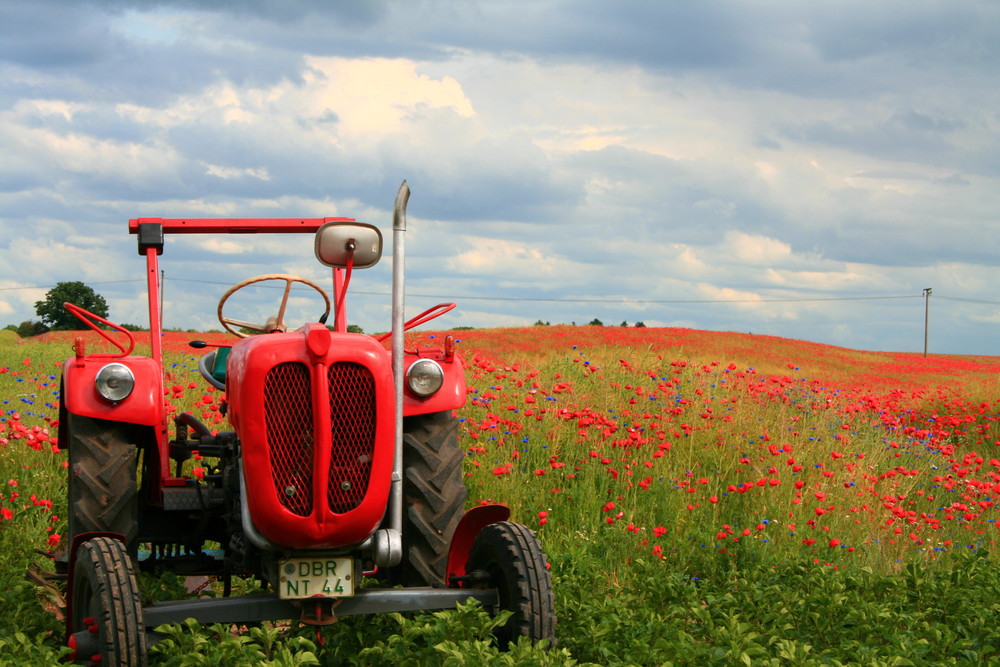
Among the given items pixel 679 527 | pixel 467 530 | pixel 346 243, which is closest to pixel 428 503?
pixel 467 530

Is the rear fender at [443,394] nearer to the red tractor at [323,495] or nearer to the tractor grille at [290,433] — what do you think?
the red tractor at [323,495]

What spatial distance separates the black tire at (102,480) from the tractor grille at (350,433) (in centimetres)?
140

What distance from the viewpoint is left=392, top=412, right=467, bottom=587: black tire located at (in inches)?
167

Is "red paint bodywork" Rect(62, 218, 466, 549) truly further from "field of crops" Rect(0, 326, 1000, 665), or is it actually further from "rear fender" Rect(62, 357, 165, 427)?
"rear fender" Rect(62, 357, 165, 427)

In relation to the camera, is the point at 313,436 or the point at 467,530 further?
the point at 467,530

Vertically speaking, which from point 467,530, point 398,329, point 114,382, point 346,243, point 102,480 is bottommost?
point 467,530

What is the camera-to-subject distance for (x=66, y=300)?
4084 cm

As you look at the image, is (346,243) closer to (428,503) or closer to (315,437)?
(315,437)

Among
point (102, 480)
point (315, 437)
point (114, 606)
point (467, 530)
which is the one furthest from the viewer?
point (102, 480)

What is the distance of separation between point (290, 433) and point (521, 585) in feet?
3.42

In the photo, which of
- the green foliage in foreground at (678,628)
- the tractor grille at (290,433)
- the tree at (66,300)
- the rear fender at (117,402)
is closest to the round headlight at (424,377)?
the tractor grille at (290,433)

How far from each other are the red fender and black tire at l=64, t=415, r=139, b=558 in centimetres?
149

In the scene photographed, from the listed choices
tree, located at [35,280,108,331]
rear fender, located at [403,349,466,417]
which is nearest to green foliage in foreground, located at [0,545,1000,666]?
rear fender, located at [403,349,466,417]

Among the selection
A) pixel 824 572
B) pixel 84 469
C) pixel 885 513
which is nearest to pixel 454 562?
pixel 84 469
